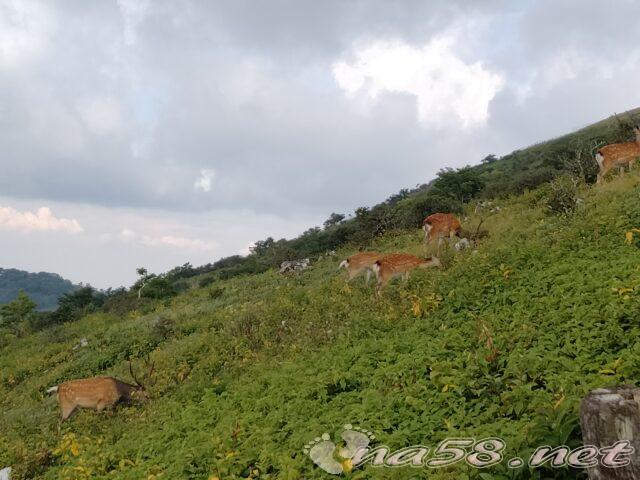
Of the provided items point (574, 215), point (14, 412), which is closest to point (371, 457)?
point (574, 215)

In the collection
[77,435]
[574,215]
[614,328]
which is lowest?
[77,435]

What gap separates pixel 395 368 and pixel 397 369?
0.07m

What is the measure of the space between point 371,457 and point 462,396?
4.94ft

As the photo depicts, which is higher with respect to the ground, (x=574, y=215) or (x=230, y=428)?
(x=574, y=215)

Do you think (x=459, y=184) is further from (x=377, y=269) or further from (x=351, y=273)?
(x=377, y=269)

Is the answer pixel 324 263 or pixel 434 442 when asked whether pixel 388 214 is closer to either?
pixel 324 263

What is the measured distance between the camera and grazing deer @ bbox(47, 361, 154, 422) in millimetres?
11914

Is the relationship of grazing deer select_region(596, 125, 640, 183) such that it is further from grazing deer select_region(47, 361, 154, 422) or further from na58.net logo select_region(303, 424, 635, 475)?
grazing deer select_region(47, 361, 154, 422)

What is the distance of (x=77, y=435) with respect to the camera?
10.5 m

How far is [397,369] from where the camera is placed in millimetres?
7691

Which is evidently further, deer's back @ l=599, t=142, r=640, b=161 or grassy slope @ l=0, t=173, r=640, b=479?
deer's back @ l=599, t=142, r=640, b=161

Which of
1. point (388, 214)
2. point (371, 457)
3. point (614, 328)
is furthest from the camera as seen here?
point (388, 214)

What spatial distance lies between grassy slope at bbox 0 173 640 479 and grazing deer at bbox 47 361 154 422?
32 centimetres

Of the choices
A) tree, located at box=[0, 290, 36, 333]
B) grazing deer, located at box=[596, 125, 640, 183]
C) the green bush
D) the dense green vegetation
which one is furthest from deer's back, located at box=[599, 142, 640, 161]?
tree, located at box=[0, 290, 36, 333]
